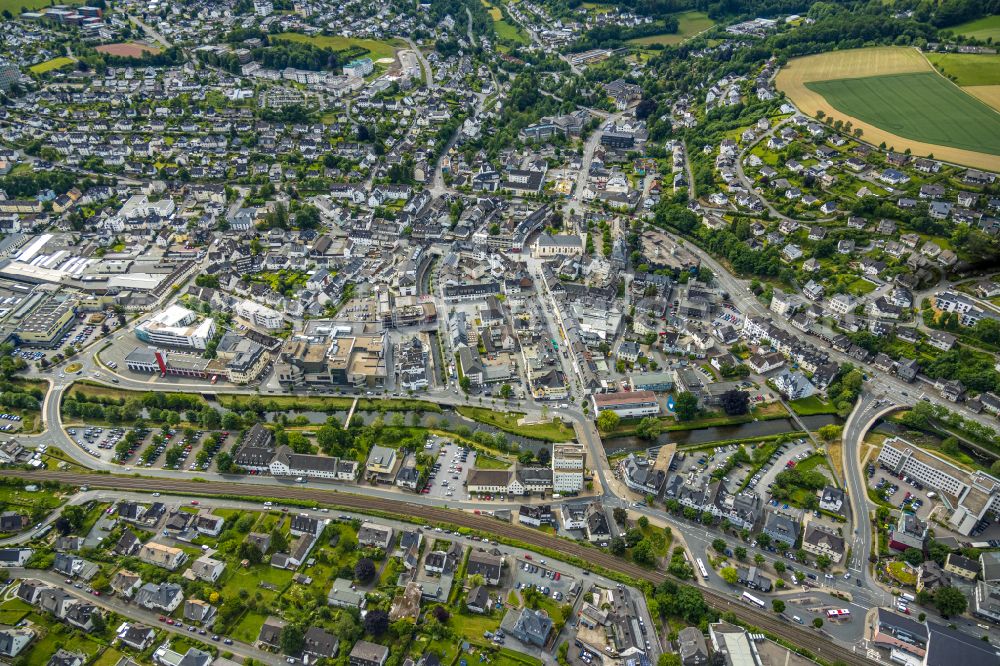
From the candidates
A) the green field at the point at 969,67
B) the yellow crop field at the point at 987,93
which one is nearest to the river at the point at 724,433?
the yellow crop field at the point at 987,93

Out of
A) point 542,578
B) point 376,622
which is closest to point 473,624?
point 542,578

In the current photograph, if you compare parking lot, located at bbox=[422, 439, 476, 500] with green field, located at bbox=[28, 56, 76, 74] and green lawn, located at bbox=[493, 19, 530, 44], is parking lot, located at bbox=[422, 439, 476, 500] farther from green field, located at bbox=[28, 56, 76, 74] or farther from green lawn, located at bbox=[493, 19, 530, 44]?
green field, located at bbox=[28, 56, 76, 74]

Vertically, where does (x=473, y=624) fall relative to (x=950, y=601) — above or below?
below

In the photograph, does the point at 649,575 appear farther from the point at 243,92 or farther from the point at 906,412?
the point at 243,92

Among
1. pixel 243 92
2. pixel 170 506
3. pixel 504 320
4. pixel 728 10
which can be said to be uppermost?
pixel 728 10

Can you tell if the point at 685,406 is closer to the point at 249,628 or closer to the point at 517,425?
the point at 517,425

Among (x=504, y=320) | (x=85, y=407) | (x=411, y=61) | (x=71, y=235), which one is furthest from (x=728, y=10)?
(x=85, y=407)
